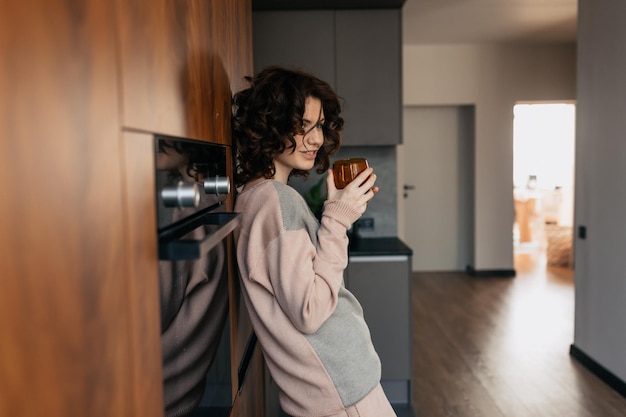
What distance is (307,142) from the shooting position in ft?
4.70

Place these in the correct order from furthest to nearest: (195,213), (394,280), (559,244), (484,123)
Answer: (559,244)
(484,123)
(394,280)
(195,213)

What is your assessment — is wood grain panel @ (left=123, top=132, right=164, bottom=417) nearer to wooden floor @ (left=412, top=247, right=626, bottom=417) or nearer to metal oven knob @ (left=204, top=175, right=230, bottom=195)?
metal oven knob @ (left=204, top=175, right=230, bottom=195)

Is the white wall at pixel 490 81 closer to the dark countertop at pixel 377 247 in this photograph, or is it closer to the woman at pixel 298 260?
the dark countertop at pixel 377 247

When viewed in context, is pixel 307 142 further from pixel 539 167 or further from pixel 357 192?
pixel 539 167

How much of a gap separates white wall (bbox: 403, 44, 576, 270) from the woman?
540 cm

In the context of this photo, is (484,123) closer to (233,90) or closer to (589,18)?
(589,18)

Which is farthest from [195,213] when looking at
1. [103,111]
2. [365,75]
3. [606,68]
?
[606,68]

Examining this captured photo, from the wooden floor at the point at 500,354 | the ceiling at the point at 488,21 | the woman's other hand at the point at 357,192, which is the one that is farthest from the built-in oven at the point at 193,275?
the ceiling at the point at 488,21

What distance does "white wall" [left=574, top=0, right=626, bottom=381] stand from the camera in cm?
335

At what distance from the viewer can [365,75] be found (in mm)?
3529

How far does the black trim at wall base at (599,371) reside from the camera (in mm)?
3328

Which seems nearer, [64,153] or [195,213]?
[64,153]

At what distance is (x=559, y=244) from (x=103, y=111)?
24.3 ft

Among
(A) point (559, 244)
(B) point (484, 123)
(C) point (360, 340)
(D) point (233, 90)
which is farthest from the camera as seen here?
(A) point (559, 244)
